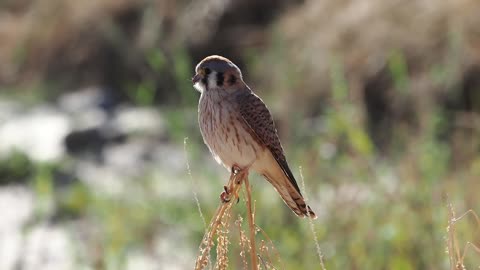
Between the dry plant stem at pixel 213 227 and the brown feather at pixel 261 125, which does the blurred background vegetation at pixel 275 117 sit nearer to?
the brown feather at pixel 261 125

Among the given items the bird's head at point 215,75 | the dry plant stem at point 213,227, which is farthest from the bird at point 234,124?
the dry plant stem at point 213,227

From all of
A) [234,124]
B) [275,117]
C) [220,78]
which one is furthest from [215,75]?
[275,117]

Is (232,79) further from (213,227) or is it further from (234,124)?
(213,227)

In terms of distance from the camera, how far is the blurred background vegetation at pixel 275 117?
5.78 m

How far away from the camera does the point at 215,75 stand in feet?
13.7

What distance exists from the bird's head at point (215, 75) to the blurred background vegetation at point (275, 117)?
Answer: 49.0 inches

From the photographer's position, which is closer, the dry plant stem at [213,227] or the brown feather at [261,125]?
the dry plant stem at [213,227]

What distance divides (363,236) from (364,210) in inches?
11.2

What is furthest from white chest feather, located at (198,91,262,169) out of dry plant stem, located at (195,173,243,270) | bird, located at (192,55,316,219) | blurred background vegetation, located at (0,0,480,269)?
blurred background vegetation, located at (0,0,480,269)

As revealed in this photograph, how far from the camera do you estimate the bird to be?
4125mm

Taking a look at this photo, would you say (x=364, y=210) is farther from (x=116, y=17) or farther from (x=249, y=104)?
(x=116, y=17)

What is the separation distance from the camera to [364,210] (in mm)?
5941

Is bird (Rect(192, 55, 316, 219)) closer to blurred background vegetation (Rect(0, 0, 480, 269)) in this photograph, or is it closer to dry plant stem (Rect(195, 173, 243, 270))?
dry plant stem (Rect(195, 173, 243, 270))

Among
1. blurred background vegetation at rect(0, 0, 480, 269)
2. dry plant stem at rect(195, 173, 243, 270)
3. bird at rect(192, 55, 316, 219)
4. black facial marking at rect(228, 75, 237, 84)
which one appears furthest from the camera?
blurred background vegetation at rect(0, 0, 480, 269)
